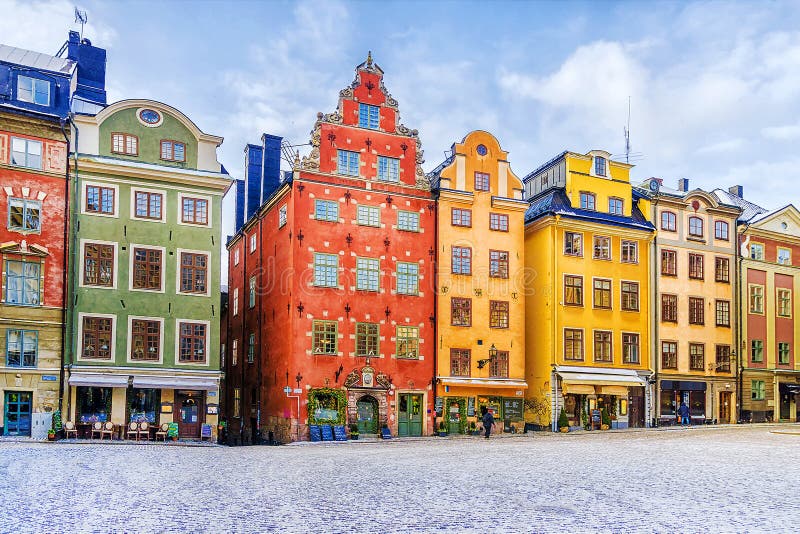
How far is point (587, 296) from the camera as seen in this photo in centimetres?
4709

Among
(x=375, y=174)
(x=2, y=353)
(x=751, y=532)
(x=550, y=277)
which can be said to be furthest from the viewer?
(x=550, y=277)

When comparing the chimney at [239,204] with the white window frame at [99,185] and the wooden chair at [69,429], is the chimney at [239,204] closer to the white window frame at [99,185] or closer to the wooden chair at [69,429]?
the white window frame at [99,185]

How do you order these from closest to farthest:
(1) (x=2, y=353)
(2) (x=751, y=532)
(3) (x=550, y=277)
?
1. (2) (x=751, y=532)
2. (1) (x=2, y=353)
3. (3) (x=550, y=277)

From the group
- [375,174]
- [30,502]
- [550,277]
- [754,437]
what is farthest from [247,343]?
[30,502]

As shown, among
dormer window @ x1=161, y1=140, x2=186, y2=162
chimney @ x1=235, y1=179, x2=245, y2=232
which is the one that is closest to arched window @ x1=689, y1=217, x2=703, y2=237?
chimney @ x1=235, y1=179, x2=245, y2=232

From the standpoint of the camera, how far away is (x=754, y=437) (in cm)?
3747

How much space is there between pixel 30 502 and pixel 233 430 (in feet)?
108

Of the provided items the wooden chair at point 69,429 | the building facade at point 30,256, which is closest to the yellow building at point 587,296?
the wooden chair at point 69,429

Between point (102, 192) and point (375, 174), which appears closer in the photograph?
point (102, 192)

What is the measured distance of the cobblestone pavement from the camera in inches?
587

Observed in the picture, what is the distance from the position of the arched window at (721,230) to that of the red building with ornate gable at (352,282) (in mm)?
20824

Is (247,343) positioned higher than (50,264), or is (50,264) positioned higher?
(50,264)

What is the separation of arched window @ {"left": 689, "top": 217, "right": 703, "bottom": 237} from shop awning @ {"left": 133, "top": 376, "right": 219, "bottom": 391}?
102 feet

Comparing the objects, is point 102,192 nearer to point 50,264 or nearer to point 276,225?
point 50,264
